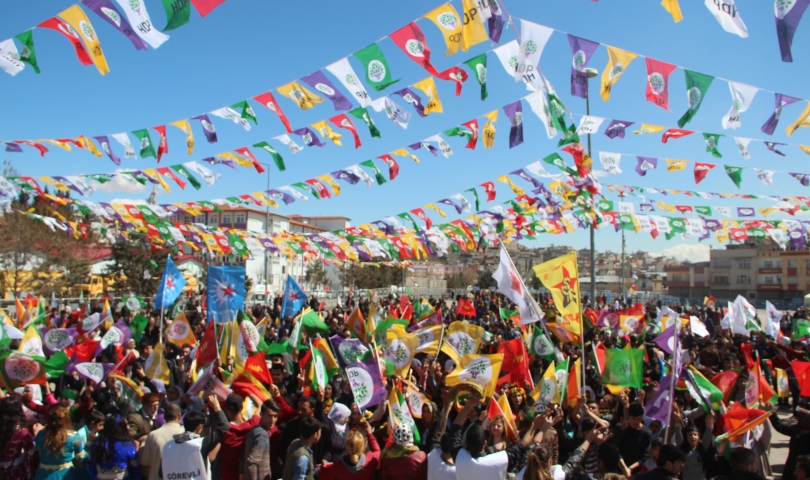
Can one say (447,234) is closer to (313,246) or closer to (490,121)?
(313,246)

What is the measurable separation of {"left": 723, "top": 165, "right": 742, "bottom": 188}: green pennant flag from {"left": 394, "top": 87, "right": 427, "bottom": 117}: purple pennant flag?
28.9ft

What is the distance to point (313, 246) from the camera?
20953 millimetres

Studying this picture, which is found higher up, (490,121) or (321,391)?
(490,121)

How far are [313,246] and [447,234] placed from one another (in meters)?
5.11

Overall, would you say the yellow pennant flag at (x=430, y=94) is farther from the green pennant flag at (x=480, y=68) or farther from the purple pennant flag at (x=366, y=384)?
the purple pennant flag at (x=366, y=384)

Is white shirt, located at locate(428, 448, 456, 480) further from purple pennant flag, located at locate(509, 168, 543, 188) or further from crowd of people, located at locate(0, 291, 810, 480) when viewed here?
purple pennant flag, located at locate(509, 168, 543, 188)

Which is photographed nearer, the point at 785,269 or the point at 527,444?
the point at 527,444

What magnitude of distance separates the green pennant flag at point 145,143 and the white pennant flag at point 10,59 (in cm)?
383

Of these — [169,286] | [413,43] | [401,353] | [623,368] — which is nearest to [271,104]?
[413,43]

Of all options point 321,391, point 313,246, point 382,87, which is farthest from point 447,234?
point 321,391

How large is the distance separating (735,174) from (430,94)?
9022 mm

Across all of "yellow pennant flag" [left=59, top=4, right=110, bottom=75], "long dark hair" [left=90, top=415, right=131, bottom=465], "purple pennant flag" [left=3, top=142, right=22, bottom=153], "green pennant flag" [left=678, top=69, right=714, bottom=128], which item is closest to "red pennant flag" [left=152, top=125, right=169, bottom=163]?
"purple pennant flag" [left=3, top=142, right=22, bottom=153]

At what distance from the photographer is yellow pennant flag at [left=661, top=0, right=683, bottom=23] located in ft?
20.6

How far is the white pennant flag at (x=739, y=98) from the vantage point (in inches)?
376
